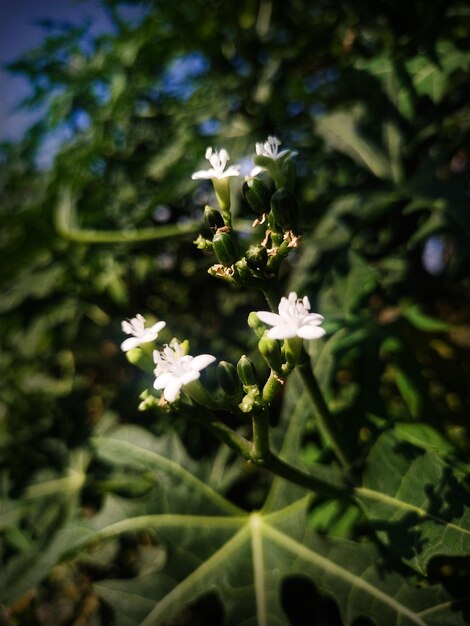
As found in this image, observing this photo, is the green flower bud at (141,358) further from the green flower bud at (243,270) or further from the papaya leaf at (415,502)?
the papaya leaf at (415,502)

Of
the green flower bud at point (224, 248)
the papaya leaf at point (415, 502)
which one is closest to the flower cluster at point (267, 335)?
the green flower bud at point (224, 248)

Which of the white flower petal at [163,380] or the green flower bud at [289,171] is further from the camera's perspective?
the green flower bud at [289,171]

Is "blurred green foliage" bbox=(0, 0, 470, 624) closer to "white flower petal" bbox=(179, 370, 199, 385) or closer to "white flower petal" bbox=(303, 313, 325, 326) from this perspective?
"white flower petal" bbox=(303, 313, 325, 326)

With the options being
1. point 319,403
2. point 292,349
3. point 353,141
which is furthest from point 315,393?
point 353,141

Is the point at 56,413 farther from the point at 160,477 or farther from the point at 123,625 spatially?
the point at 123,625

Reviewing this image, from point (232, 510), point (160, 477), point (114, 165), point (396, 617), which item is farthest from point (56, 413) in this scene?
point (396, 617)

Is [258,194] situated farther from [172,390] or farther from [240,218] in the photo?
[240,218]
